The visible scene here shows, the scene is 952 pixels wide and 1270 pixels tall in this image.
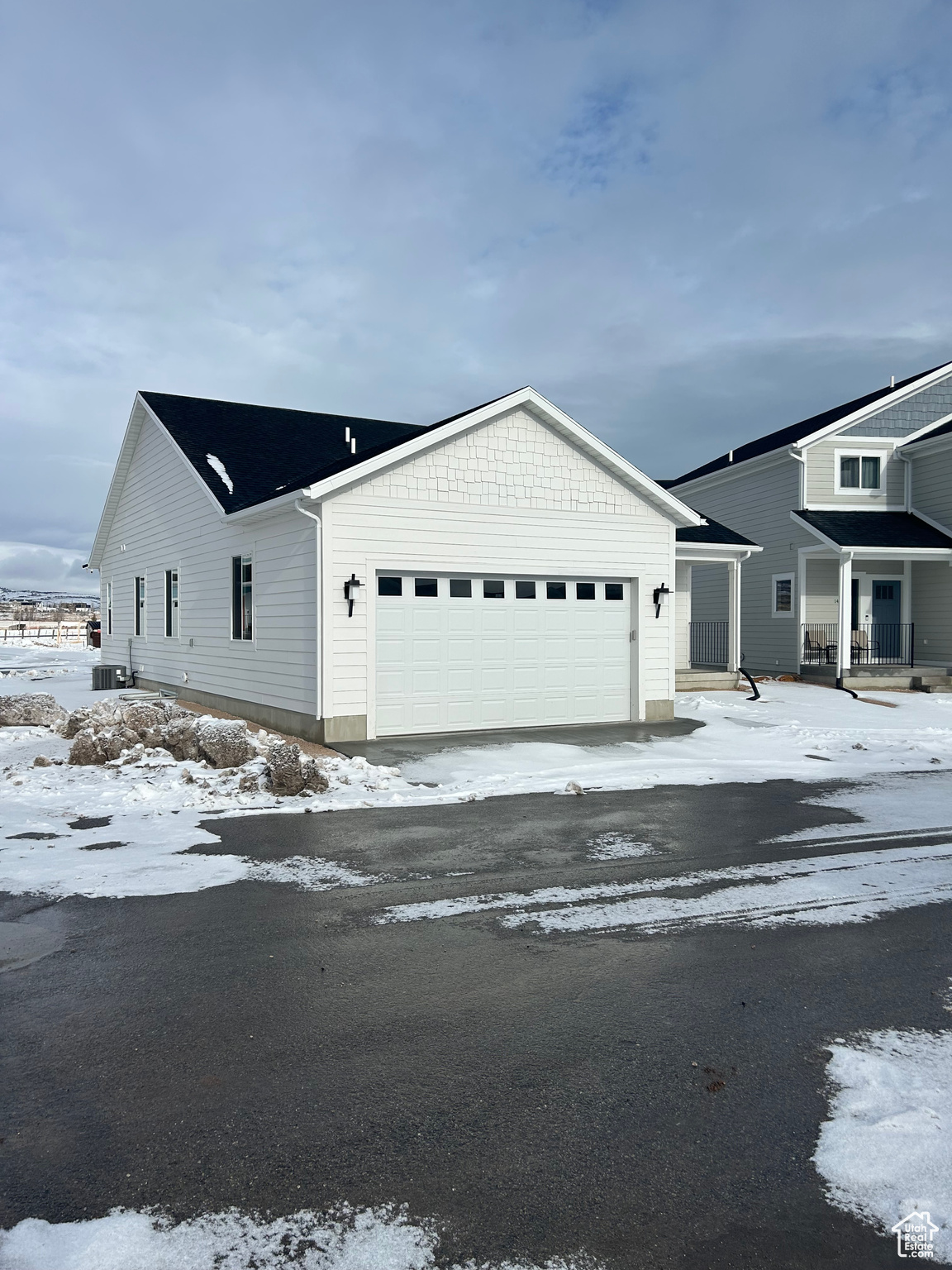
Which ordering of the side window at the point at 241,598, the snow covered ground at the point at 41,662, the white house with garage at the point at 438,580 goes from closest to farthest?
1. the white house with garage at the point at 438,580
2. the side window at the point at 241,598
3. the snow covered ground at the point at 41,662

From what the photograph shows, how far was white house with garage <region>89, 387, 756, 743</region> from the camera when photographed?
41.5 ft

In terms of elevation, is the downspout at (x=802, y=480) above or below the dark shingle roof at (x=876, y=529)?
above

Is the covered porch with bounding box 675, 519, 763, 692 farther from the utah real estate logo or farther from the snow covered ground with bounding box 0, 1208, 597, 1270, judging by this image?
the snow covered ground with bounding box 0, 1208, 597, 1270

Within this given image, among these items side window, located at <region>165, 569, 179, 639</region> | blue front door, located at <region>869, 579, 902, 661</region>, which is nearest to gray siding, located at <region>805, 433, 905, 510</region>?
blue front door, located at <region>869, 579, 902, 661</region>

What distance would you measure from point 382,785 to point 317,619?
350 centimetres

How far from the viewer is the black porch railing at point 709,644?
24781mm

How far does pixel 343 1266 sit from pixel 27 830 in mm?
6180

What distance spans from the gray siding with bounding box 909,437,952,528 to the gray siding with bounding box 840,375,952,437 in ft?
2.74

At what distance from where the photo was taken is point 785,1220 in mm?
2768

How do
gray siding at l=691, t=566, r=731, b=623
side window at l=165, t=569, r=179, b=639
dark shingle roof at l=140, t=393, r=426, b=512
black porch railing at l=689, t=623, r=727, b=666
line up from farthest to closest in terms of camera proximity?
gray siding at l=691, t=566, r=731, b=623, black porch railing at l=689, t=623, r=727, b=666, side window at l=165, t=569, r=179, b=639, dark shingle roof at l=140, t=393, r=426, b=512

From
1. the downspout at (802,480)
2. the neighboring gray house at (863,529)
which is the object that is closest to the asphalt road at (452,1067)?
the neighboring gray house at (863,529)

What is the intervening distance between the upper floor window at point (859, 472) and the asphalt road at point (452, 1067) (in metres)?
20.0

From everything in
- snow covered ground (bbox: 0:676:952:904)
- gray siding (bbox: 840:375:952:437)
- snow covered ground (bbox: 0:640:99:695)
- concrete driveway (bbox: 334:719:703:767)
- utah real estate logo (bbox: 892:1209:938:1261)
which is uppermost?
gray siding (bbox: 840:375:952:437)

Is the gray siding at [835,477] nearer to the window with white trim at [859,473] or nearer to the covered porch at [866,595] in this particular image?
the window with white trim at [859,473]
